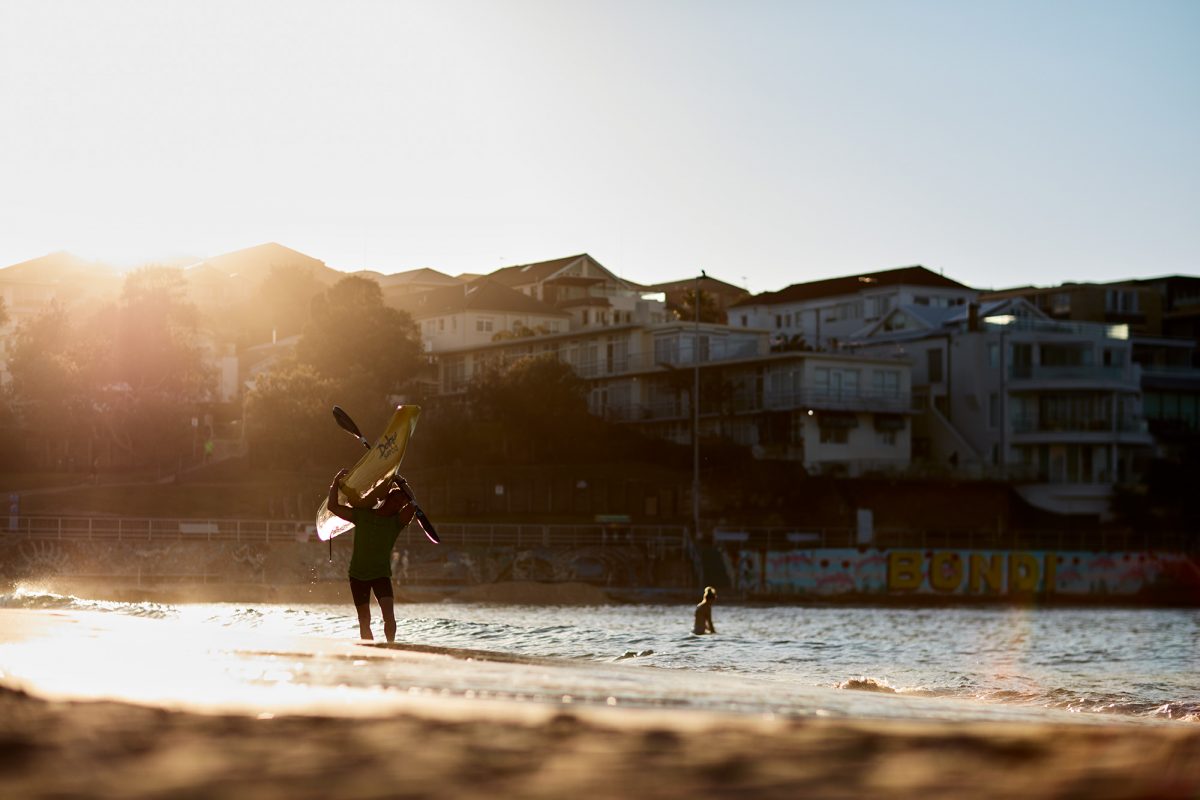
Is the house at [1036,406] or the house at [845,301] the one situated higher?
the house at [845,301]

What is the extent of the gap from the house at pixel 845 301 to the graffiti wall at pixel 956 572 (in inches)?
1793

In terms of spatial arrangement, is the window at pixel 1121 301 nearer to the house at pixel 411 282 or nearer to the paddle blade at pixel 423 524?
the house at pixel 411 282

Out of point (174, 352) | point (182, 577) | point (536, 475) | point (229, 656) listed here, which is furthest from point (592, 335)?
point (229, 656)

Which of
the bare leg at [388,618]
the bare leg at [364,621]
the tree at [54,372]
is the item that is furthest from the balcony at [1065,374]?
the bare leg at [364,621]

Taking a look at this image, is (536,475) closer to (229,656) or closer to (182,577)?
(182,577)

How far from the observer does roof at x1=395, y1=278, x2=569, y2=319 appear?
4606 inches

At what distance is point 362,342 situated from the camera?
89938 mm

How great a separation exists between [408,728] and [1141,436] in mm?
A: 97157

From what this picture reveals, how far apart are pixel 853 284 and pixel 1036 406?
125 feet

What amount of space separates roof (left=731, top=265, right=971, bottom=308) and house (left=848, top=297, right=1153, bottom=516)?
29499mm

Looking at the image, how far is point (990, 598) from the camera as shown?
73375mm

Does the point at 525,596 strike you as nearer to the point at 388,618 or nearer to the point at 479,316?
the point at 388,618

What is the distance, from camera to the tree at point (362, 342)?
89.4 m

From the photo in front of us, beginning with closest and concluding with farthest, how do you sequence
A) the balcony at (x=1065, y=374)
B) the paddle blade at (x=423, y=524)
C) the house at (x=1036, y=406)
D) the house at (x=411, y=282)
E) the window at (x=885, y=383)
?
the paddle blade at (x=423, y=524) < the house at (x=1036, y=406) < the window at (x=885, y=383) < the balcony at (x=1065, y=374) < the house at (x=411, y=282)
